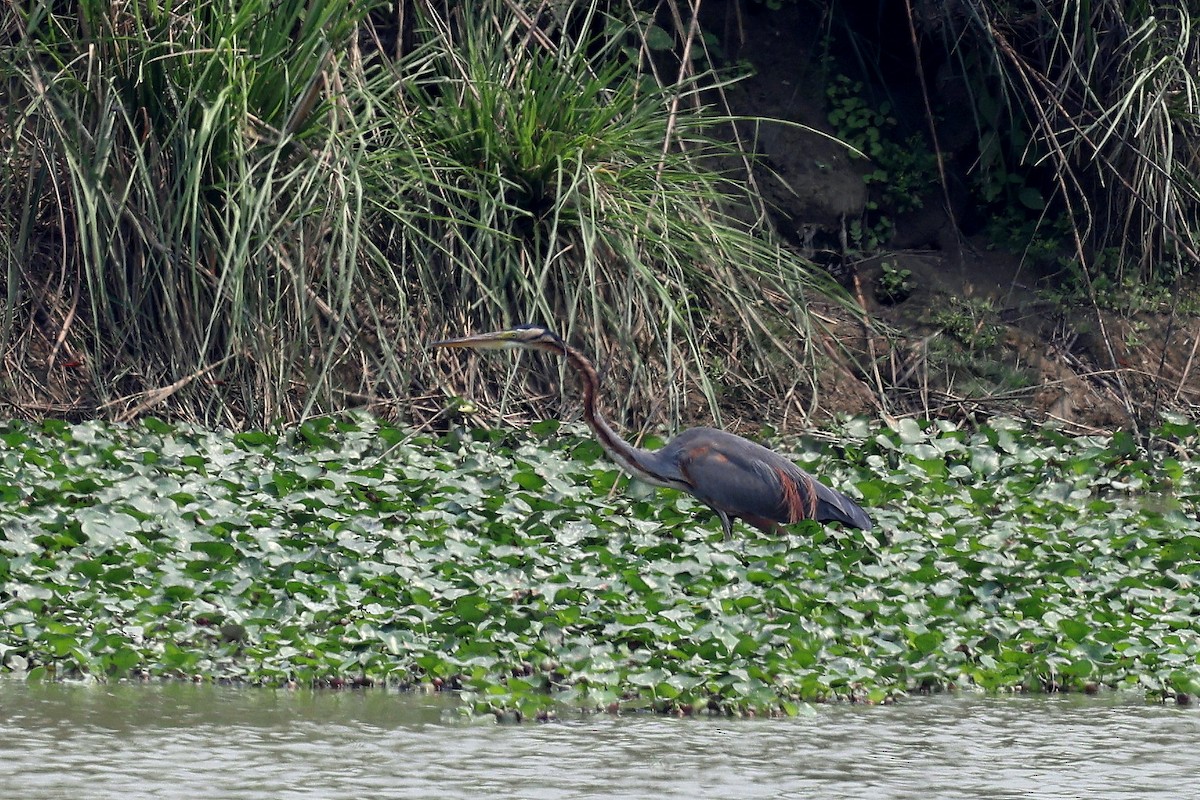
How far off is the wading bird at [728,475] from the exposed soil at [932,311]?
6.03ft

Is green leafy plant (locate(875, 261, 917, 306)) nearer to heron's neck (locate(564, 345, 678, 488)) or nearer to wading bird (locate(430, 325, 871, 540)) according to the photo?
wading bird (locate(430, 325, 871, 540))

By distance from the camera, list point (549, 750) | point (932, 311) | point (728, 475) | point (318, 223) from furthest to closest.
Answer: point (932, 311) → point (318, 223) → point (728, 475) → point (549, 750)

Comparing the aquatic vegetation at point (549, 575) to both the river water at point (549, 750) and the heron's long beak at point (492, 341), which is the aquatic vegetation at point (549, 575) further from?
the heron's long beak at point (492, 341)

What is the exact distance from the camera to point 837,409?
776 centimetres

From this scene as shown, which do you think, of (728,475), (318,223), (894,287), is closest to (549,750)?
(728,475)

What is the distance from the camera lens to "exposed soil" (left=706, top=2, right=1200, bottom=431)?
7.87m

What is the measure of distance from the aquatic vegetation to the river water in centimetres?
13

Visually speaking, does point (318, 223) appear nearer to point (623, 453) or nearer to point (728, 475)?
point (623, 453)

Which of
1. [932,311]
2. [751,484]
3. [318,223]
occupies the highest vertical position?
[318,223]

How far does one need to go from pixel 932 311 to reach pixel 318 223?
303cm

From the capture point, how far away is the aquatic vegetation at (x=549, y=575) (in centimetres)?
394

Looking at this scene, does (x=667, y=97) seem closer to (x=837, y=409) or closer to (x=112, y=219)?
(x=837, y=409)

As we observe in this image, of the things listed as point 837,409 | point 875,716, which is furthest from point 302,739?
point 837,409

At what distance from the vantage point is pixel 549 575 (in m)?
4.68
